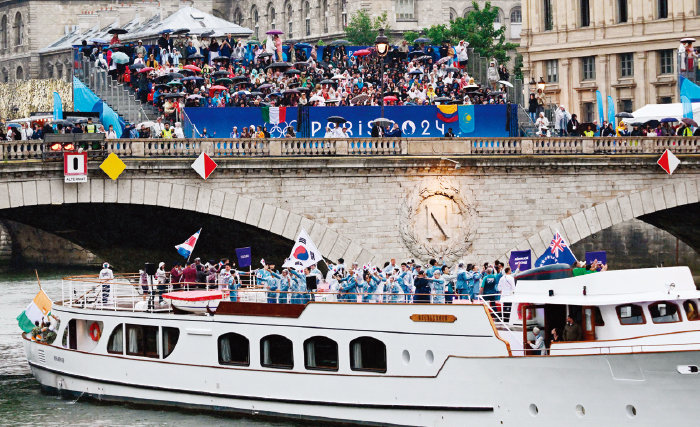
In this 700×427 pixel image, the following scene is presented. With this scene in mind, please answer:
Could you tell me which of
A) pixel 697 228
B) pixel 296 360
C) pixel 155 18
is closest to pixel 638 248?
pixel 697 228

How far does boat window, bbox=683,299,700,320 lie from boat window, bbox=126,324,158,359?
14.2 meters

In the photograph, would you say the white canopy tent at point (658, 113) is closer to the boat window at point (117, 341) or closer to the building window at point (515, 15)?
the boat window at point (117, 341)

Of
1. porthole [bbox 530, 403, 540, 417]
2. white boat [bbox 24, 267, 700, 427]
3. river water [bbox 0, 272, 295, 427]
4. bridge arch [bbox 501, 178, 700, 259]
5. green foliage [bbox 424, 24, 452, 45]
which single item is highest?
green foliage [bbox 424, 24, 452, 45]

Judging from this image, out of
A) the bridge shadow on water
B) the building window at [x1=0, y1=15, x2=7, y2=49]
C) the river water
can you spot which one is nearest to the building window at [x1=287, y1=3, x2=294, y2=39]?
the building window at [x1=0, y1=15, x2=7, y2=49]

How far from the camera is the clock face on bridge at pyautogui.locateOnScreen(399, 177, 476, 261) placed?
187ft

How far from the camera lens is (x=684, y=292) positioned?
3859 centimetres

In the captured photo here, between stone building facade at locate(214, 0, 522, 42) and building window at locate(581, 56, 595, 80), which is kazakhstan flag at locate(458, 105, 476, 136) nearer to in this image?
building window at locate(581, 56, 595, 80)

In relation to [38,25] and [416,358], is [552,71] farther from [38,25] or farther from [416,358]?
[38,25]

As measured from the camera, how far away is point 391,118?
60.6 metres

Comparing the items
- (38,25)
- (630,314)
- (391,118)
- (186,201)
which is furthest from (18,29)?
(630,314)

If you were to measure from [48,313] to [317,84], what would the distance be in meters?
20.1

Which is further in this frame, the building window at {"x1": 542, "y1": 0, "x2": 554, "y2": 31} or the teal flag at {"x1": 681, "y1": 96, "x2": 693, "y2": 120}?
the building window at {"x1": 542, "y1": 0, "x2": 554, "y2": 31}

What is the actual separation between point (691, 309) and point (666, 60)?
177 ft

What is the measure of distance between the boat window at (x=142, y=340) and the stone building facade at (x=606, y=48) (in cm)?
4945
